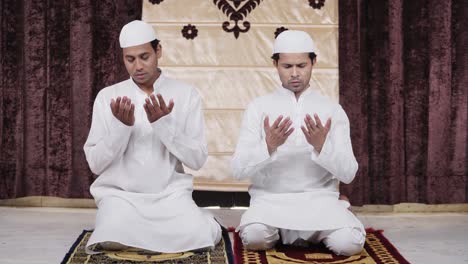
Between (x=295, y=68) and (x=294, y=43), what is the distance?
0.35 ft

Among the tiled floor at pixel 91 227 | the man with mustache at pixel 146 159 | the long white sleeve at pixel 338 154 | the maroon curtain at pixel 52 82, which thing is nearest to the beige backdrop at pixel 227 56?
the maroon curtain at pixel 52 82

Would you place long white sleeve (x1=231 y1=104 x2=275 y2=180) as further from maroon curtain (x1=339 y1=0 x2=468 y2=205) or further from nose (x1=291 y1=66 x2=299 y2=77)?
maroon curtain (x1=339 y1=0 x2=468 y2=205)

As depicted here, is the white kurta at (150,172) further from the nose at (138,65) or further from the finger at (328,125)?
the finger at (328,125)

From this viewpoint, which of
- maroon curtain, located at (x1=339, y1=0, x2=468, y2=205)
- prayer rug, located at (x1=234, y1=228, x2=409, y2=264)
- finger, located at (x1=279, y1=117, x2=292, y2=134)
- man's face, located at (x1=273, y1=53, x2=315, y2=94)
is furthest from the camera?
maroon curtain, located at (x1=339, y1=0, x2=468, y2=205)

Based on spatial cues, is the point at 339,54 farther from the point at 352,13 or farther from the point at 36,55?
the point at 36,55

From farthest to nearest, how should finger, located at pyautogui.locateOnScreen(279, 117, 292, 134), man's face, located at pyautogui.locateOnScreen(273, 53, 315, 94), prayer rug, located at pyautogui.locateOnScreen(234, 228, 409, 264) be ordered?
man's face, located at pyautogui.locateOnScreen(273, 53, 315, 94), prayer rug, located at pyautogui.locateOnScreen(234, 228, 409, 264), finger, located at pyautogui.locateOnScreen(279, 117, 292, 134)

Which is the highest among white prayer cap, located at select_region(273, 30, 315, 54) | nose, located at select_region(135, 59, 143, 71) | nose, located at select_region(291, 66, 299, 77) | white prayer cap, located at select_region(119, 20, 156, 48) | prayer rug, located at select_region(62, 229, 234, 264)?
white prayer cap, located at select_region(119, 20, 156, 48)

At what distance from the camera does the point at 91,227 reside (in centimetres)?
388

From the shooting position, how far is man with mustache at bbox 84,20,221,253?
3.13 metres

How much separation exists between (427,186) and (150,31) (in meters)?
1.95

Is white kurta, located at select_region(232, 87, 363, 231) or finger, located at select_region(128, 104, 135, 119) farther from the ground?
finger, located at select_region(128, 104, 135, 119)

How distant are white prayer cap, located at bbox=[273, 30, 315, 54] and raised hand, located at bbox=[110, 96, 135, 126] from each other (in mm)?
685

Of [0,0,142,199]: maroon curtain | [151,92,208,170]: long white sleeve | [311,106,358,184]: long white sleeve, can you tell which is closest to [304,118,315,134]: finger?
[311,106,358,184]: long white sleeve

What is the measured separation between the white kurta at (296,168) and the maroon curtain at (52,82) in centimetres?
131
